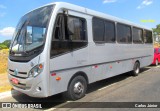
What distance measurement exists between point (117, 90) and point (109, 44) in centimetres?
193

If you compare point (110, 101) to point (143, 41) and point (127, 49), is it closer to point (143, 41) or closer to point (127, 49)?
point (127, 49)

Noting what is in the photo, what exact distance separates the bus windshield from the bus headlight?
56 centimetres

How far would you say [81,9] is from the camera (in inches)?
284

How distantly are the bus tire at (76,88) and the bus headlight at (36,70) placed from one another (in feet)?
4.33

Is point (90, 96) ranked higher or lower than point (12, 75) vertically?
lower

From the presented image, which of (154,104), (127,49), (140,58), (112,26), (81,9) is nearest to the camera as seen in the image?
(154,104)

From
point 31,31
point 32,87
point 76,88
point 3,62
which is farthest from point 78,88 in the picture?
point 3,62

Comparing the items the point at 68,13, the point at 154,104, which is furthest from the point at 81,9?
the point at 154,104

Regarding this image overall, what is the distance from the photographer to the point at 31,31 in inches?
248

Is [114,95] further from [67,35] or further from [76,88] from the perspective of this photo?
[67,35]

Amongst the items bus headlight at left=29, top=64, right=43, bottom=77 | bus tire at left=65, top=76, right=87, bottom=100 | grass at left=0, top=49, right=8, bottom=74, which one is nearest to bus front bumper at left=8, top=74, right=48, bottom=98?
bus headlight at left=29, top=64, right=43, bottom=77

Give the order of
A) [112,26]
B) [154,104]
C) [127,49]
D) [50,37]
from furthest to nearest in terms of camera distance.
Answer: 1. [127,49]
2. [112,26]
3. [154,104]
4. [50,37]

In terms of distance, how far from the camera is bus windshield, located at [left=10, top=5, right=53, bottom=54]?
598cm

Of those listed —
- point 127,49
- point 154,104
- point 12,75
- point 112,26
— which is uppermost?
point 112,26
